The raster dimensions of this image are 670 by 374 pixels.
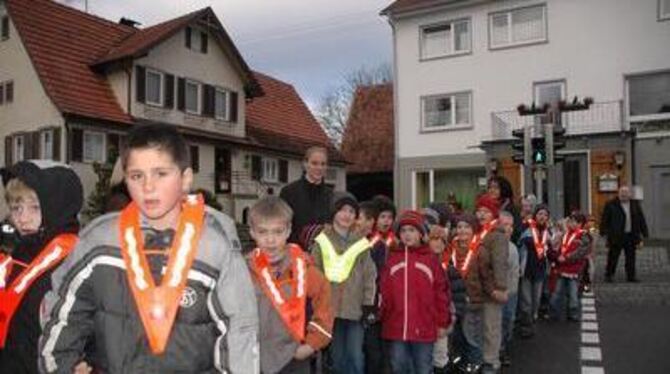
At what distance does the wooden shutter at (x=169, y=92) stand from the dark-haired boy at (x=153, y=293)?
30940mm

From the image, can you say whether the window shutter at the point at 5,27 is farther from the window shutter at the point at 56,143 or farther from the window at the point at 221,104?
the window at the point at 221,104

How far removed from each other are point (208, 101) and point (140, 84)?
4.16 m

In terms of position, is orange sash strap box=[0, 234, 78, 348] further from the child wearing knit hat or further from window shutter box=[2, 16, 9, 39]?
window shutter box=[2, 16, 9, 39]

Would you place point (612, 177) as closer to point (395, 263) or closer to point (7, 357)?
point (395, 263)

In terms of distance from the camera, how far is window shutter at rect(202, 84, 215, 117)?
116ft

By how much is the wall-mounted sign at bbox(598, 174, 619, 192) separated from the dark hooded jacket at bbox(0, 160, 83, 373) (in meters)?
25.8

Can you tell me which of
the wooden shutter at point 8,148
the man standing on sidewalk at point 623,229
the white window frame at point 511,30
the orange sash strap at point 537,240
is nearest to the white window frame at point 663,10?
the white window frame at point 511,30

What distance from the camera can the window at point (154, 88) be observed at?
A: 32.5m

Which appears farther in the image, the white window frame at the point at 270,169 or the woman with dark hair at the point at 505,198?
the white window frame at the point at 270,169

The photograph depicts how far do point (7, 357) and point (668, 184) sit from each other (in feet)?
88.9

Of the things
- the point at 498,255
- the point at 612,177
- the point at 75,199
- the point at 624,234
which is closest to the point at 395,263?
the point at 498,255

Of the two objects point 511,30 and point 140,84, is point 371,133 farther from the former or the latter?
point 140,84

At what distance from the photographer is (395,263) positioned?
6.95m

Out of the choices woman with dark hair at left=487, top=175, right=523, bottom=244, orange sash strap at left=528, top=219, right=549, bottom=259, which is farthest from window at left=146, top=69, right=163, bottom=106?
woman with dark hair at left=487, top=175, right=523, bottom=244
